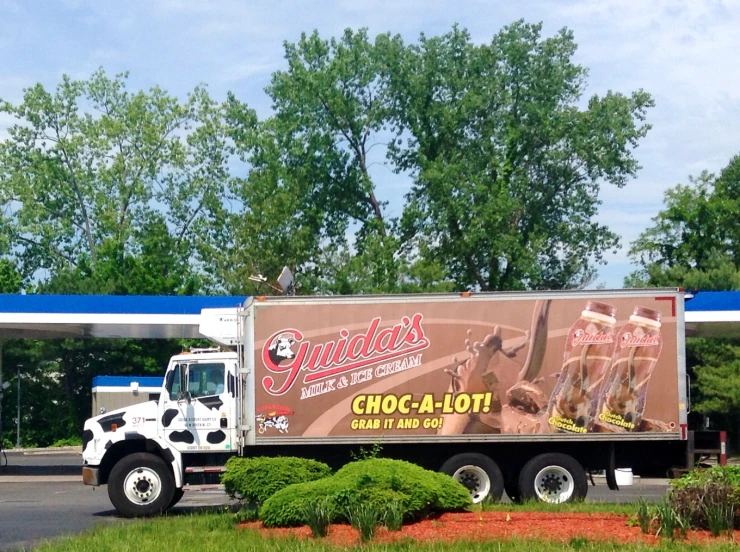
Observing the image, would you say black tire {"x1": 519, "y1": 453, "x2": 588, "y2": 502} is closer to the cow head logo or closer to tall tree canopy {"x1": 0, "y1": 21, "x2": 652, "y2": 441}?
the cow head logo

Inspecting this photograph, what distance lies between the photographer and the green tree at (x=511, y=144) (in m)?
50.9

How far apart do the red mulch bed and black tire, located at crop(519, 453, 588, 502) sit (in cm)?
359

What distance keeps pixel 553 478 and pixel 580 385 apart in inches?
62.6

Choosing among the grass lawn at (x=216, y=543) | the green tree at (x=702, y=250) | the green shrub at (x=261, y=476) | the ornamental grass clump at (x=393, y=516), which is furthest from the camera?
the green tree at (x=702, y=250)

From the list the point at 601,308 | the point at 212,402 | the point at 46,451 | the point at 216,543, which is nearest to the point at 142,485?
the point at 212,402

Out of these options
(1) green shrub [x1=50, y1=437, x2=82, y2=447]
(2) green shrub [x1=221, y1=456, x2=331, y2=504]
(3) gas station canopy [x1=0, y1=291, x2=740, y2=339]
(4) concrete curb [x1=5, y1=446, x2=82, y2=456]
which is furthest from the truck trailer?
(1) green shrub [x1=50, y1=437, x2=82, y2=447]

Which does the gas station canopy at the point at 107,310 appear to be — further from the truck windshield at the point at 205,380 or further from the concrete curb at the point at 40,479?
the truck windshield at the point at 205,380

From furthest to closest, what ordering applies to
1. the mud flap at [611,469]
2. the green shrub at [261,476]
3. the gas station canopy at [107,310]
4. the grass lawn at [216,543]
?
the gas station canopy at [107,310], the mud flap at [611,469], the green shrub at [261,476], the grass lawn at [216,543]

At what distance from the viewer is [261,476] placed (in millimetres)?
13727

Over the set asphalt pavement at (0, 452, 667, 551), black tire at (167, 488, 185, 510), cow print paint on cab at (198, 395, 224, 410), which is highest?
cow print paint on cab at (198, 395, 224, 410)

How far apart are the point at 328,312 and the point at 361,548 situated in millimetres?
6408

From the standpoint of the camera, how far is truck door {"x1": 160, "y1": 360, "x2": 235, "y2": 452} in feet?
55.4

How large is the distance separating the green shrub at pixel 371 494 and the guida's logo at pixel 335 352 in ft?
12.8

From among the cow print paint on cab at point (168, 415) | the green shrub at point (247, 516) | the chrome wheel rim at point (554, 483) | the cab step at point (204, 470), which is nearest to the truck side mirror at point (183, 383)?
the cow print paint on cab at point (168, 415)
